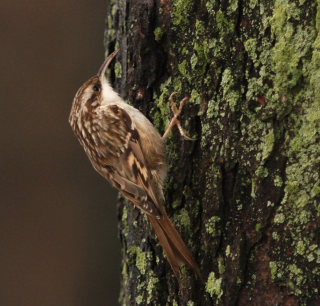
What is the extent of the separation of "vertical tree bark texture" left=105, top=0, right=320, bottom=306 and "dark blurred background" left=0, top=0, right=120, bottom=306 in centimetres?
249

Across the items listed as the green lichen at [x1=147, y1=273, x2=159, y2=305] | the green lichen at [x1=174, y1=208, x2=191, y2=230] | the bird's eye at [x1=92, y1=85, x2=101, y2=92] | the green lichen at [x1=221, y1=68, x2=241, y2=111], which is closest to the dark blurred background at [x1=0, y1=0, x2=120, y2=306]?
the bird's eye at [x1=92, y1=85, x2=101, y2=92]

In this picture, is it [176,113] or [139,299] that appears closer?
[176,113]

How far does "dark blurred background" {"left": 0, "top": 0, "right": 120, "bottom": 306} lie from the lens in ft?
A: 17.0

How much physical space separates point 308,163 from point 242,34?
42 cm

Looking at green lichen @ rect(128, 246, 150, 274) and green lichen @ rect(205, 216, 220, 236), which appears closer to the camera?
green lichen @ rect(205, 216, 220, 236)

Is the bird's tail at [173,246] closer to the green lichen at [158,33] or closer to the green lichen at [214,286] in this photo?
the green lichen at [214,286]

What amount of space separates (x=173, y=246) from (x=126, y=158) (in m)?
0.45

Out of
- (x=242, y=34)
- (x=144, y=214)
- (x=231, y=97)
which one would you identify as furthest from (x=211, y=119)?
(x=144, y=214)

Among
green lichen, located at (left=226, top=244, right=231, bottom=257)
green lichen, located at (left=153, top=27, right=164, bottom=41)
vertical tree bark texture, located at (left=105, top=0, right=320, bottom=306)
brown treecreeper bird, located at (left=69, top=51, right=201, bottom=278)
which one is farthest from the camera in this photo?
green lichen, located at (left=153, top=27, right=164, bottom=41)

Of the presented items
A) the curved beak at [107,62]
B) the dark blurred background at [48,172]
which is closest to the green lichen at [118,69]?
the curved beak at [107,62]

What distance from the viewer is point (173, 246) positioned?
2545 mm

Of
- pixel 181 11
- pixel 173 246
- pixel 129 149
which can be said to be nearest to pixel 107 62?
pixel 129 149

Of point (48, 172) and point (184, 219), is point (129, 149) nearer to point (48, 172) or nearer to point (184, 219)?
point (184, 219)

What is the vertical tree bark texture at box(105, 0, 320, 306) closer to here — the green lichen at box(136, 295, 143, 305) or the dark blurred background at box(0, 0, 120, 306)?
the green lichen at box(136, 295, 143, 305)
